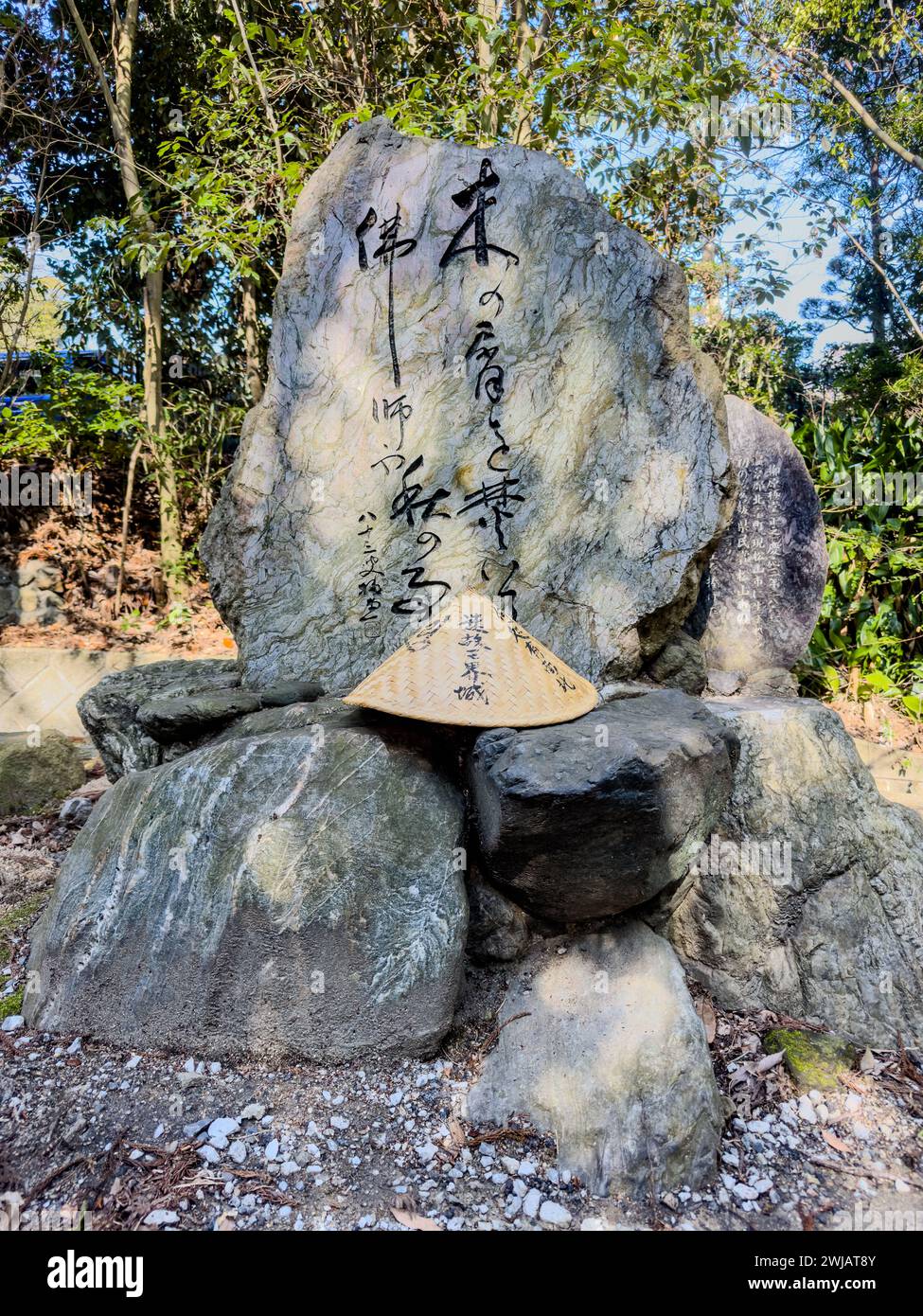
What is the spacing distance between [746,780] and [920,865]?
2.60ft

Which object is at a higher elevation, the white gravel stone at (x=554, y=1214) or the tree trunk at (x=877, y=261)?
the tree trunk at (x=877, y=261)

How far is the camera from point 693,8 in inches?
203

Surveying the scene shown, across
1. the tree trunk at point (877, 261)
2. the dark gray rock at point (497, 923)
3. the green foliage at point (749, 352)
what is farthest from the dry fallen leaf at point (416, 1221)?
the tree trunk at point (877, 261)

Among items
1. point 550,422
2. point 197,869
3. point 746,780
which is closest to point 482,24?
point 550,422

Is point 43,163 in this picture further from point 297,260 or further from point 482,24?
point 297,260

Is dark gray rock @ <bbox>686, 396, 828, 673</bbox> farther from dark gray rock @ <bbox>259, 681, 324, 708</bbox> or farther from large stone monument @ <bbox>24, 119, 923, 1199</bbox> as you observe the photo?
dark gray rock @ <bbox>259, 681, 324, 708</bbox>

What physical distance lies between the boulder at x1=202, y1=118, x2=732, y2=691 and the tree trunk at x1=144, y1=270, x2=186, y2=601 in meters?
3.79

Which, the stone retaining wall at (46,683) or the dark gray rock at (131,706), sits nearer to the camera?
the dark gray rock at (131,706)

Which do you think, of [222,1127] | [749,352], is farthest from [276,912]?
[749,352]

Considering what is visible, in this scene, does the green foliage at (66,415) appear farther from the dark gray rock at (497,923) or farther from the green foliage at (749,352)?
the dark gray rock at (497,923)

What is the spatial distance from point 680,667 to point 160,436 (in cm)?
544

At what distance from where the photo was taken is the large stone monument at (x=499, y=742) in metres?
2.51

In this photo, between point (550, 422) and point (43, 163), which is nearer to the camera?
point (550, 422)

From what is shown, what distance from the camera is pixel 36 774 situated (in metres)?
4.95
